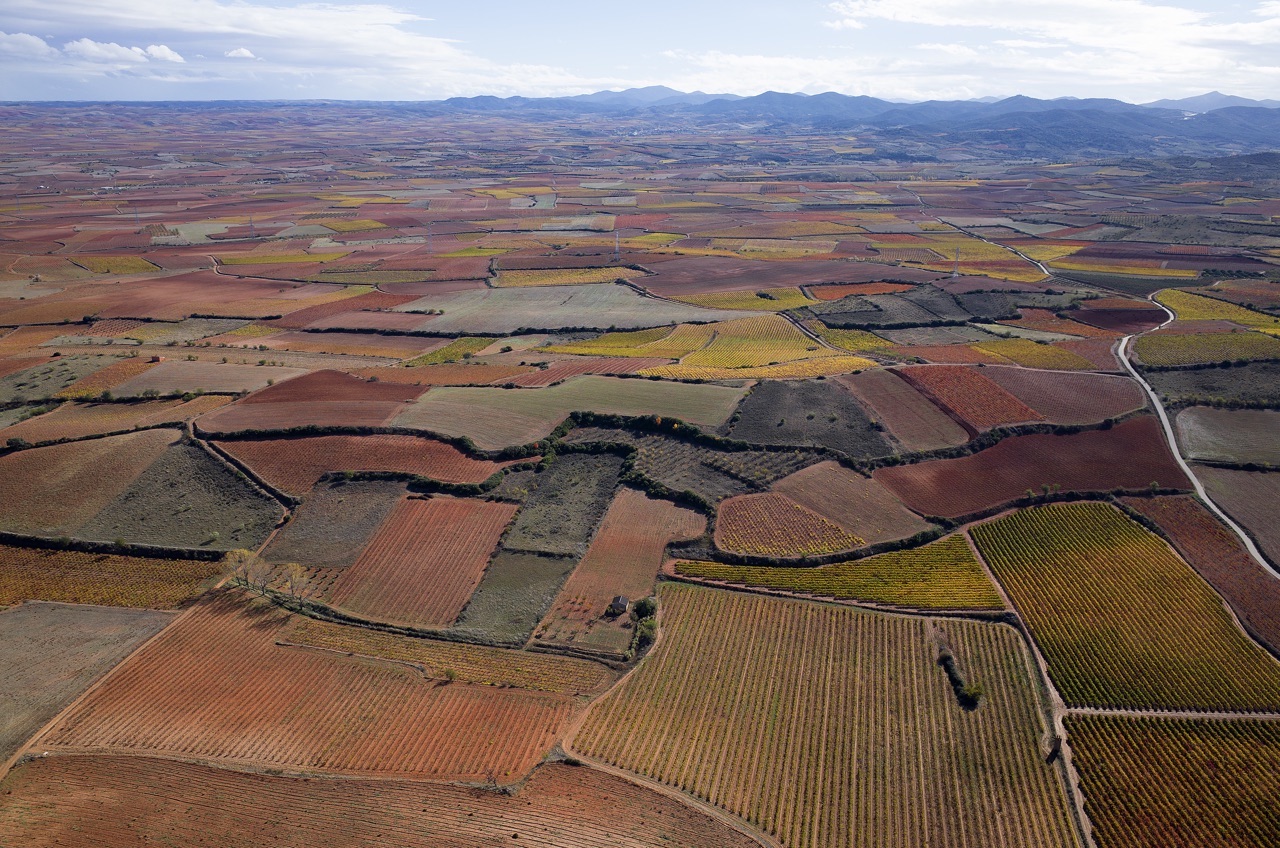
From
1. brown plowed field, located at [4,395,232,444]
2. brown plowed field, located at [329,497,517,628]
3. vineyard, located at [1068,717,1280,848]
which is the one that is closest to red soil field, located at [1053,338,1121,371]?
vineyard, located at [1068,717,1280,848]

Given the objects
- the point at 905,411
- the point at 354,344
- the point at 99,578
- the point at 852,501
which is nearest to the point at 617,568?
the point at 852,501

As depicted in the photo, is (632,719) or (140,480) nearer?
(632,719)

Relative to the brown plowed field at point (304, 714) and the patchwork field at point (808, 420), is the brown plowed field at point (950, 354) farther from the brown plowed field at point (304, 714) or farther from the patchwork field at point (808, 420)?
the brown plowed field at point (304, 714)

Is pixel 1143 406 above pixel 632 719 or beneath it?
above

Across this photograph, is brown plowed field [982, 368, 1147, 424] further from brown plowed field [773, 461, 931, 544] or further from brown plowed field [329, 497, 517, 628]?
brown plowed field [329, 497, 517, 628]

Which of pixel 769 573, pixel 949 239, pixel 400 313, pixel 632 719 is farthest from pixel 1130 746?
pixel 949 239

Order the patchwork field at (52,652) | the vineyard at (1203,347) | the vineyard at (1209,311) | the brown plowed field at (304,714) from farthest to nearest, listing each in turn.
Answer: the vineyard at (1209,311), the vineyard at (1203,347), the patchwork field at (52,652), the brown plowed field at (304,714)

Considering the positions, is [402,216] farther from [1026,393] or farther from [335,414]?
[1026,393]

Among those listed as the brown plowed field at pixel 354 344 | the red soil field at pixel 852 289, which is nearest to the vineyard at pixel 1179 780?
the brown plowed field at pixel 354 344
